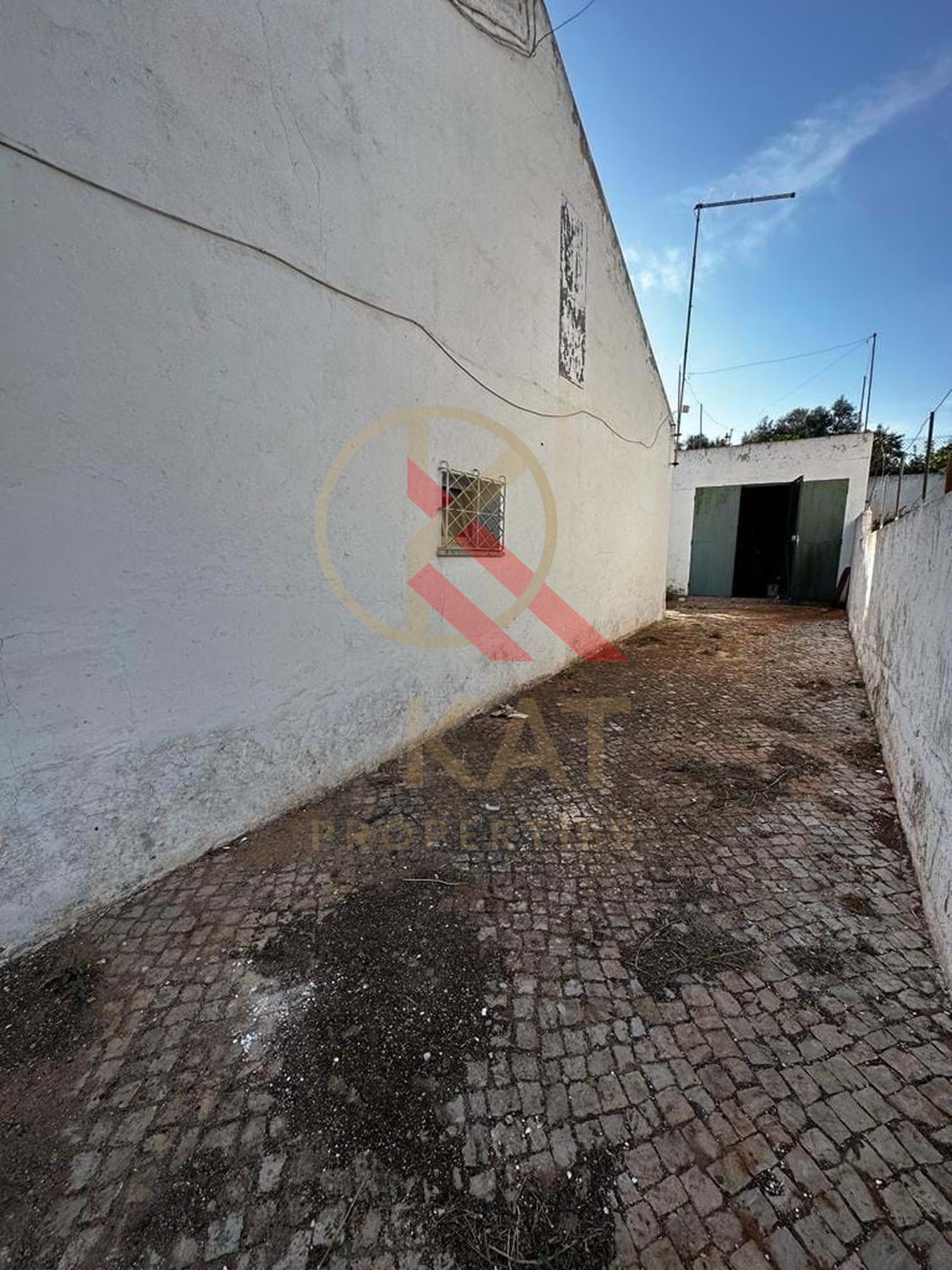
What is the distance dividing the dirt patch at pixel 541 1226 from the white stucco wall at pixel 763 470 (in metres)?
11.7

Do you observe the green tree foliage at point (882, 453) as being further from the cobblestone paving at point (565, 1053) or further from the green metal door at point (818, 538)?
the cobblestone paving at point (565, 1053)

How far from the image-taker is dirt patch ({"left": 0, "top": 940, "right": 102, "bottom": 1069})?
1670mm

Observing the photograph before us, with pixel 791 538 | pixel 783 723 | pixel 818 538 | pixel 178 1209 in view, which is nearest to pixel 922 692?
pixel 783 723

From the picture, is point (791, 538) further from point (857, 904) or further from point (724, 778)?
point (857, 904)

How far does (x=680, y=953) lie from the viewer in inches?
78.4

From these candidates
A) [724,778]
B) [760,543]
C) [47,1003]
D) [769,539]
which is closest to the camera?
[47,1003]

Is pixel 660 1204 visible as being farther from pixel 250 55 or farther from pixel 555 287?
pixel 555 287

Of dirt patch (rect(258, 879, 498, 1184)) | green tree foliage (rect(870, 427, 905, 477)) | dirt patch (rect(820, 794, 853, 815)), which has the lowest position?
dirt patch (rect(258, 879, 498, 1184))

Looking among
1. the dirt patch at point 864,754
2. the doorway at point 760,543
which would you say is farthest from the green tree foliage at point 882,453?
the dirt patch at point 864,754

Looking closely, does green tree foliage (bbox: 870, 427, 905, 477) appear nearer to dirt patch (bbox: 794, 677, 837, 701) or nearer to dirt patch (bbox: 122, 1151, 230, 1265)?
dirt patch (bbox: 794, 677, 837, 701)

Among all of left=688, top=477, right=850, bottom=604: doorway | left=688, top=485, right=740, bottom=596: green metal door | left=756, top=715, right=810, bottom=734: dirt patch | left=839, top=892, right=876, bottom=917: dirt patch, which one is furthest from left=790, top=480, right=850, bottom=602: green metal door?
left=839, top=892, right=876, bottom=917: dirt patch

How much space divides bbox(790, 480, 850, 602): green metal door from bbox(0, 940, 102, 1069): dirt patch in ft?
44.2

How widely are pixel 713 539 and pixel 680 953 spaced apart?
12568 millimetres

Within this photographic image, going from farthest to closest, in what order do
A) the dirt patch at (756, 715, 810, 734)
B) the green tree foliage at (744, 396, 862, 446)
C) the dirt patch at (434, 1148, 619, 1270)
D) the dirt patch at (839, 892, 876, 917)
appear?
the green tree foliage at (744, 396, 862, 446) < the dirt patch at (756, 715, 810, 734) < the dirt patch at (839, 892, 876, 917) < the dirt patch at (434, 1148, 619, 1270)
